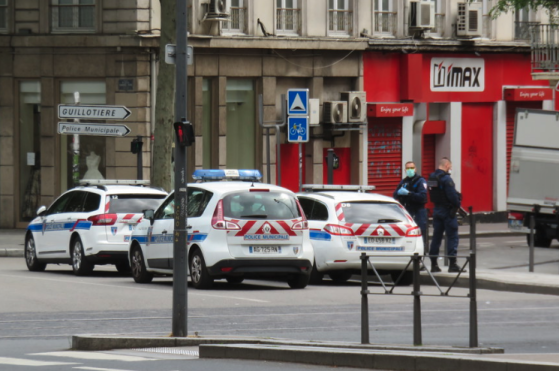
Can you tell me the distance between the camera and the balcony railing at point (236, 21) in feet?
110

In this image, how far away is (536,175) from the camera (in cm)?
2838

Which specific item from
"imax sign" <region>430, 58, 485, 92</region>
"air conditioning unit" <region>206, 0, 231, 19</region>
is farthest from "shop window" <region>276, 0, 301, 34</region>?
"imax sign" <region>430, 58, 485, 92</region>

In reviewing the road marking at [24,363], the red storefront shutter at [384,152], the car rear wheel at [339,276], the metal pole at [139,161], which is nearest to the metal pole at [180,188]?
the road marking at [24,363]

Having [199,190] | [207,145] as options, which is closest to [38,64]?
[207,145]

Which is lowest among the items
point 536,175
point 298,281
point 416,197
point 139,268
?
point 298,281

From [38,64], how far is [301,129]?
996cm

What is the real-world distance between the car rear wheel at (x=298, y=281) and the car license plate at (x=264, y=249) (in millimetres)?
738

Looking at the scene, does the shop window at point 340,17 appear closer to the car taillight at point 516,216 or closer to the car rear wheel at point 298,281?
the car taillight at point 516,216

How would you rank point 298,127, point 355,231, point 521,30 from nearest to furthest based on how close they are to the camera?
point 355,231 → point 298,127 → point 521,30

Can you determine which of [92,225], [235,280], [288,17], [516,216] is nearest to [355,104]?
[288,17]

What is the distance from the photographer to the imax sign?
37000mm

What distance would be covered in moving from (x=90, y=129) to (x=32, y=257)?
17.1ft

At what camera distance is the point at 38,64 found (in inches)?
1275

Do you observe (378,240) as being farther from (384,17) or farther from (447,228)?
(384,17)
